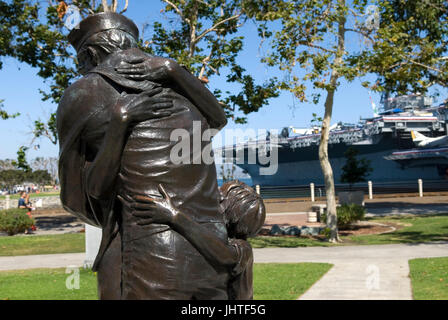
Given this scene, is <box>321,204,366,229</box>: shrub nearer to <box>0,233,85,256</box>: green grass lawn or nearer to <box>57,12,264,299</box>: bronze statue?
<box>0,233,85,256</box>: green grass lawn

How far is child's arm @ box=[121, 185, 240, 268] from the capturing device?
2154 mm

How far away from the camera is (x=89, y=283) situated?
30.7 ft

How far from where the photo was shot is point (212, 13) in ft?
54.0

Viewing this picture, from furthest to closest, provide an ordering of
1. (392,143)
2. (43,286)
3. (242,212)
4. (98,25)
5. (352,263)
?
(392,143) < (352,263) < (43,286) < (242,212) < (98,25)

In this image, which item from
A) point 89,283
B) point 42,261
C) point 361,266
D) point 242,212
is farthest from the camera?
point 42,261

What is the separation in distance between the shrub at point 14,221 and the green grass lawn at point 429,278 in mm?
14927

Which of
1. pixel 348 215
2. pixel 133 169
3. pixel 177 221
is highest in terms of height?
pixel 133 169

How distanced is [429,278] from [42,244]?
12.5 metres

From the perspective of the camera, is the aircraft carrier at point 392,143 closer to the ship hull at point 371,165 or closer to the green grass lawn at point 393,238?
the ship hull at point 371,165

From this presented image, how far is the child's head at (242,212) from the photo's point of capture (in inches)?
106

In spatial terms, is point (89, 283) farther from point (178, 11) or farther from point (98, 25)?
point (178, 11)

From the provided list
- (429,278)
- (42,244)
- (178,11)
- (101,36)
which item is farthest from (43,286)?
(178,11)

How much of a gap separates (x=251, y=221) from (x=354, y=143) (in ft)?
178

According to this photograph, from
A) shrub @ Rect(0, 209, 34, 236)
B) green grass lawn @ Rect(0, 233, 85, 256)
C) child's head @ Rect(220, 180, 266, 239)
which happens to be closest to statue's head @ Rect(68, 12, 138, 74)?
child's head @ Rect(220, 180, 266, 239)
